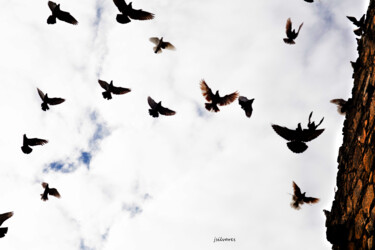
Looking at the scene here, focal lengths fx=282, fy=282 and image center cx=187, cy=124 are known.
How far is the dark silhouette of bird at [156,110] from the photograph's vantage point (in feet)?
30.1

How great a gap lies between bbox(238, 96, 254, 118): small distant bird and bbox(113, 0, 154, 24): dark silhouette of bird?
360 centimetres

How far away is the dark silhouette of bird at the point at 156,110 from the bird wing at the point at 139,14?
257cm

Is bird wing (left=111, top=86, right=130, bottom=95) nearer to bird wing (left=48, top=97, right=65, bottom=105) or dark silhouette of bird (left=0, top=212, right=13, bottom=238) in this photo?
bird wing (left=48, top=97, right=65, bottom=105)

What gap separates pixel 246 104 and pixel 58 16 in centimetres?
617

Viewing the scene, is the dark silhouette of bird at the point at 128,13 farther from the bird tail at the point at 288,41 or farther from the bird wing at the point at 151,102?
the bird tail at the point at 288,41

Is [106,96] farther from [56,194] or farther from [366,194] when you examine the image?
[366,194]

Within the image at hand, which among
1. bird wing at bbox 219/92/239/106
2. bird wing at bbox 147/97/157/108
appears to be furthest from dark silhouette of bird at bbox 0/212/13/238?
bird wing at bbox 219/92/239/106

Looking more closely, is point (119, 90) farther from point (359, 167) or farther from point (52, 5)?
point (359, 167)

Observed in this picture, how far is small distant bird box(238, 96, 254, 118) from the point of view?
25.9 feet

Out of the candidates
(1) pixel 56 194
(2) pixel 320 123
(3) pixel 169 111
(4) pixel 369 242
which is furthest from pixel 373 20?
(1) pixel 56 194

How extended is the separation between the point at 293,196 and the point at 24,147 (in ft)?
27.9

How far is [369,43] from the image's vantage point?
6367 millimetres

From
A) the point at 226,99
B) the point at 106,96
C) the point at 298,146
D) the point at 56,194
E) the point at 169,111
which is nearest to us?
the point at 298,146

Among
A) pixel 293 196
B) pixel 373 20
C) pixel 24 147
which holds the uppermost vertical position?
pixel 373 20
